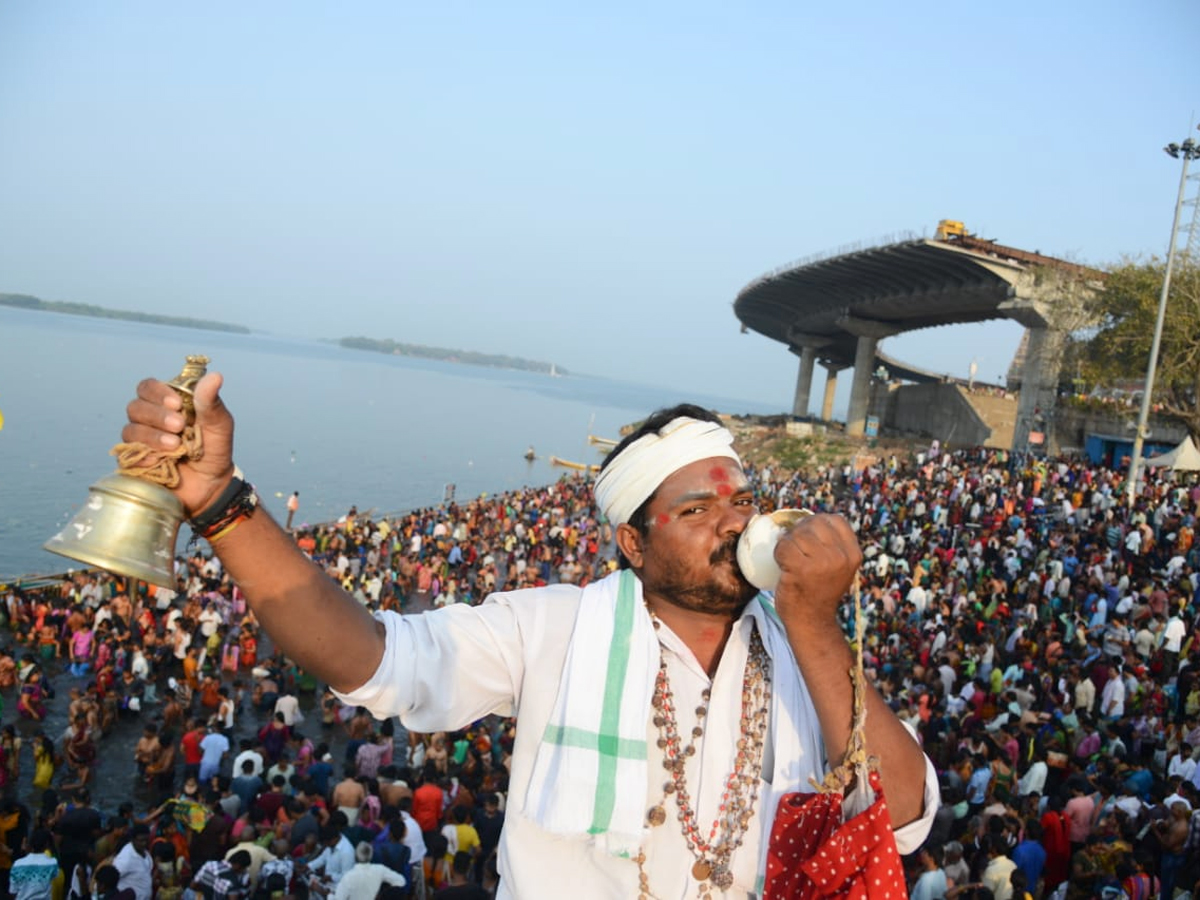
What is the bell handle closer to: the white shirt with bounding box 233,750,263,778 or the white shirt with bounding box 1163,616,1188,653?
the white shirt with bounding box 233,750,263,778

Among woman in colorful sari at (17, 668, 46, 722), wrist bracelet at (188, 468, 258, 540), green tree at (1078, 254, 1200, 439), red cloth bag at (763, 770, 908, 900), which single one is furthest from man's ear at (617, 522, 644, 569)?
green tree at (1078, 254, 1200, 439)

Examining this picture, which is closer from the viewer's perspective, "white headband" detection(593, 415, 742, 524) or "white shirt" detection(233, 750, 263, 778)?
"white headband" detection(593, 415, 742, 524)

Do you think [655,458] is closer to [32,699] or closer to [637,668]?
[637,668]

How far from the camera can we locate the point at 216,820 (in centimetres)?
640

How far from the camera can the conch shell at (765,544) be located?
1.79 meters

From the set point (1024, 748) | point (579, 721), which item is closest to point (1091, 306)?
point (1024, 748)

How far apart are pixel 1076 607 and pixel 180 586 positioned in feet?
48.1

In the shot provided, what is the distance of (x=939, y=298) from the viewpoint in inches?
1475

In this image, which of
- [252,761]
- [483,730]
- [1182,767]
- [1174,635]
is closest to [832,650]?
[1182,767]

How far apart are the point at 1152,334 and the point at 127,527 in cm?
2814

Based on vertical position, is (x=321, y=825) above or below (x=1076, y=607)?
below

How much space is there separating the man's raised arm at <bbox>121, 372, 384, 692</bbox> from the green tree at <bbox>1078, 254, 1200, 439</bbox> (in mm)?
26387

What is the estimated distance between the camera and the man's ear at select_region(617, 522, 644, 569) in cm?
211

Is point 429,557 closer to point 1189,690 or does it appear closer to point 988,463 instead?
point 1189,690
